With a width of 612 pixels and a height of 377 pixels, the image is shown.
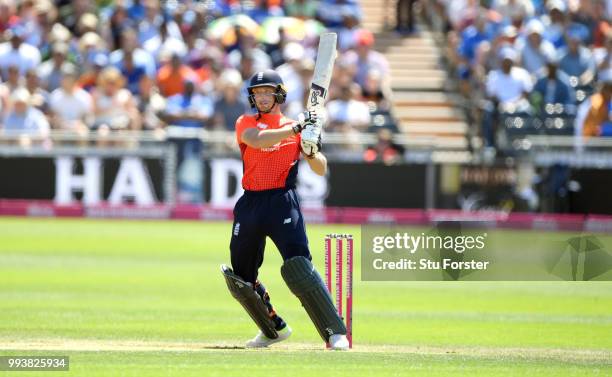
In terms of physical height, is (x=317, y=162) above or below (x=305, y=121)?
below

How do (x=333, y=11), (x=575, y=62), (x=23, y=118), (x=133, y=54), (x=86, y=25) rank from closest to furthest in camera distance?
(x=23, y=118) → (x=133, y=54) → (x=86, y=25) → (x=575, y=62) → (x=333, y=11)

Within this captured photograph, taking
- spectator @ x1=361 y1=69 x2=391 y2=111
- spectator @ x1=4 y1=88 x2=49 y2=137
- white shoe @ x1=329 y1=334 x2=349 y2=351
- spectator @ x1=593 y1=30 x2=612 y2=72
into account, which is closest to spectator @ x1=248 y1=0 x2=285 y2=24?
spectator @ x1=361 y1=69 x2=391 y2=111

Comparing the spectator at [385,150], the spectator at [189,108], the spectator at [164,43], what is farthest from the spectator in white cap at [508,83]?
the spectator at [164,43]

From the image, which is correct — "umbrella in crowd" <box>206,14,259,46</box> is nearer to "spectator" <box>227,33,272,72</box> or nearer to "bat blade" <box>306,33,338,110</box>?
"spectator" <box>227,33,272,72</box>

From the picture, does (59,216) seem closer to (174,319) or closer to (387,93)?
(387,93)

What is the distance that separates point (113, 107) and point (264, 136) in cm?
1305

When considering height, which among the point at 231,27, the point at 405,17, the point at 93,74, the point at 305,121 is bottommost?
the point at 93,74

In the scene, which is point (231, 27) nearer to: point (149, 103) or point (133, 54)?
point (133, 54)

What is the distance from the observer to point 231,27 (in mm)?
24297

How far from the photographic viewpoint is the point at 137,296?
13688 mm

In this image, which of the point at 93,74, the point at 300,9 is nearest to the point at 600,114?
the point at 300,9

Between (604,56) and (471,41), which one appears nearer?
(604,56)

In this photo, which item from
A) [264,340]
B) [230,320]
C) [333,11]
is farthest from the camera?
[333,11]

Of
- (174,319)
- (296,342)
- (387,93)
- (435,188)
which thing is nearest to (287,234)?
(296,342)
